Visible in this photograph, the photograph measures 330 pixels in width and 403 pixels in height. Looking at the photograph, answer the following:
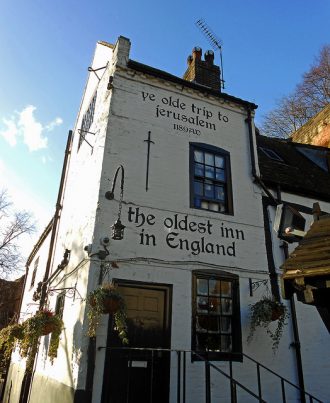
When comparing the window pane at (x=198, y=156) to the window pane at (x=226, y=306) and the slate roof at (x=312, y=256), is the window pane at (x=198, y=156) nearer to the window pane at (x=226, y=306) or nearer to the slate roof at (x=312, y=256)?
the window pane at (x=226, y=306)

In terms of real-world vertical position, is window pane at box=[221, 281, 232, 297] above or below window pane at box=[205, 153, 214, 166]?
below

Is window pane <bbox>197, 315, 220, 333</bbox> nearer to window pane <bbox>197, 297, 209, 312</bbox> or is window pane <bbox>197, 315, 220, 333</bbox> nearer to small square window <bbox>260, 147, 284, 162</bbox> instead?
window pane <bbox>197, 297, 209, 312</bbox>

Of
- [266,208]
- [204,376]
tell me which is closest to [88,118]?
[266,208]

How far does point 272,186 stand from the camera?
9445 mm

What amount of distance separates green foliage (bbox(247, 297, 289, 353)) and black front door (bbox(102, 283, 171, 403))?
1.82 m

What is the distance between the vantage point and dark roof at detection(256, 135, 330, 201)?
9.67 meters

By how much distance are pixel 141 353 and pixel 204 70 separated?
28.6 ft

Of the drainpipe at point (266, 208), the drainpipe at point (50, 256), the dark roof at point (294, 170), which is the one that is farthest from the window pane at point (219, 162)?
the drainpipe at point (50, 256)

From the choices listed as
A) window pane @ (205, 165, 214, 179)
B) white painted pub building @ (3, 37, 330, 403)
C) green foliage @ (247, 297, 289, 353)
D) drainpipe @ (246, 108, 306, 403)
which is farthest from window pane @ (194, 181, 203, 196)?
green foliage @ (247, 297, 289, 353)

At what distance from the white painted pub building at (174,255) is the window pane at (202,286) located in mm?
25

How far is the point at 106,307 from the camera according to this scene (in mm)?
5832

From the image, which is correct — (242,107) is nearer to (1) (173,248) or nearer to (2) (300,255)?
(1) (173,248)

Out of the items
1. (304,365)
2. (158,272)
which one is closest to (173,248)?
(158,272)

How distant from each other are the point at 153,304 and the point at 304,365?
3.65 metres
